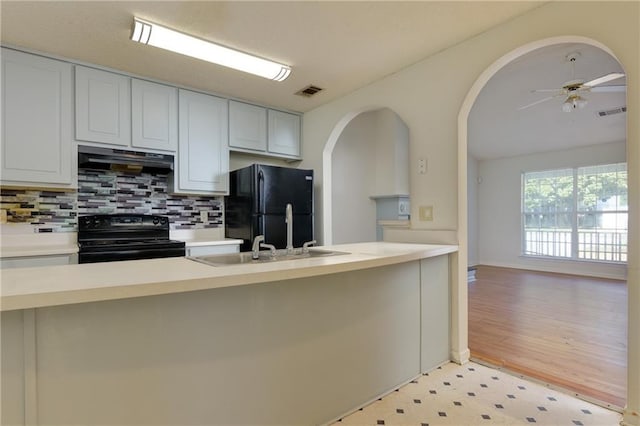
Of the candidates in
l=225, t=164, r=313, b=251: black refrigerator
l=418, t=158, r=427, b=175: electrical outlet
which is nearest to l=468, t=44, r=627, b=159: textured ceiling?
l=418, t=158, r=427, b=175: electrical outlet

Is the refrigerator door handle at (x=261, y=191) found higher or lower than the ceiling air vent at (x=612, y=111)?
lower

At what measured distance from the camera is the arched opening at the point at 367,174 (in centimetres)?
495

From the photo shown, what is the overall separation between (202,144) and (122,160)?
2.41 ft

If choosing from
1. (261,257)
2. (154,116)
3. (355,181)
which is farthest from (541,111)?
(154,116)

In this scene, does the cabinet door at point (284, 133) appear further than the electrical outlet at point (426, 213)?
Yes

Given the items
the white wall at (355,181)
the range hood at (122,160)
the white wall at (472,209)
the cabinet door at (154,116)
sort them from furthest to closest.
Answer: the white wall at (472,209) → the white wall at (355,181) → the cabinet door at (154,116) → the range hood at (122,160)

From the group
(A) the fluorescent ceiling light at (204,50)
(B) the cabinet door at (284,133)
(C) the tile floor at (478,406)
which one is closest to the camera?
(C) the tile floor at (478,406)

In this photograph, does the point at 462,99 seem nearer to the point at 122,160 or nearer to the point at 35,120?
the point at 122,160

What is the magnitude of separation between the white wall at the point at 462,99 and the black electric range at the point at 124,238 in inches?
83.1

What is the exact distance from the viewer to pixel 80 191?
2.87m

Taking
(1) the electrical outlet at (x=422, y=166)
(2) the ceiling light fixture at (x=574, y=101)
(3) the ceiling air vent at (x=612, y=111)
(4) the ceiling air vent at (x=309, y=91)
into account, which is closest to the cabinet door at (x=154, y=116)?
(4) the ceiling air vent at (x=309, y=91)

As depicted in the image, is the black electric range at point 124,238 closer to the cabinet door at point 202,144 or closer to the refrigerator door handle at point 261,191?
the cabinet door at point 202,144

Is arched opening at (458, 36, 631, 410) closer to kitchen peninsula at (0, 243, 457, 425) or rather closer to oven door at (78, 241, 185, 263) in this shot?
kitchen peninsula at (0, 243, 457, 425)

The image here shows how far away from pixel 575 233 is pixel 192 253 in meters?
6.60
